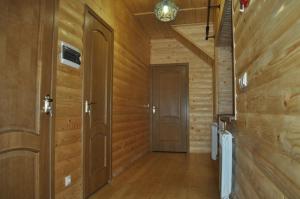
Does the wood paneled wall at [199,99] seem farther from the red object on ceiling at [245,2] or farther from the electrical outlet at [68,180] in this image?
the red object on ceiling at [245,2]

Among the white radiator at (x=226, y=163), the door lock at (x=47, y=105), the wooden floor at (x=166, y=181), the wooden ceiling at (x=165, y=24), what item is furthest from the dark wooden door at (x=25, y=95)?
the wooden ceiling at (x=165, y=24)

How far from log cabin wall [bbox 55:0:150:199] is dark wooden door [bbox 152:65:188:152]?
304 mm

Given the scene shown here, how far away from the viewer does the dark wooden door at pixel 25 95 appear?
1.76 meters

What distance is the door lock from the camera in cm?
218

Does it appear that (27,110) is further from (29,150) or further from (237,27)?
(237,27)

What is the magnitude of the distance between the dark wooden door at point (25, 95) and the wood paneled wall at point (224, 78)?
2.98 meters

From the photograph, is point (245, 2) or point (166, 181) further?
point (166, 181)

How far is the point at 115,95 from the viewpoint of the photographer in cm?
395

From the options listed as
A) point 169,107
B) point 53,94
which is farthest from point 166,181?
point 169,107

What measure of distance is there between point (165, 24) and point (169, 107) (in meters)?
1.96

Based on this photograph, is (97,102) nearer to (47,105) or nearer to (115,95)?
(115,95)

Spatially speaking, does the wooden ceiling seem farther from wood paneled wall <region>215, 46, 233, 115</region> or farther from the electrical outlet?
the electrical outlet

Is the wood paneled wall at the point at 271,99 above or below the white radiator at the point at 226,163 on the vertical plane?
above

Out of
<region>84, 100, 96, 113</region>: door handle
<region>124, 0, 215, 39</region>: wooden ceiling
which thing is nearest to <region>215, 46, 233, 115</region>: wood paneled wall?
<region>124, 0, 215, 39</region>: wooden ceiling
